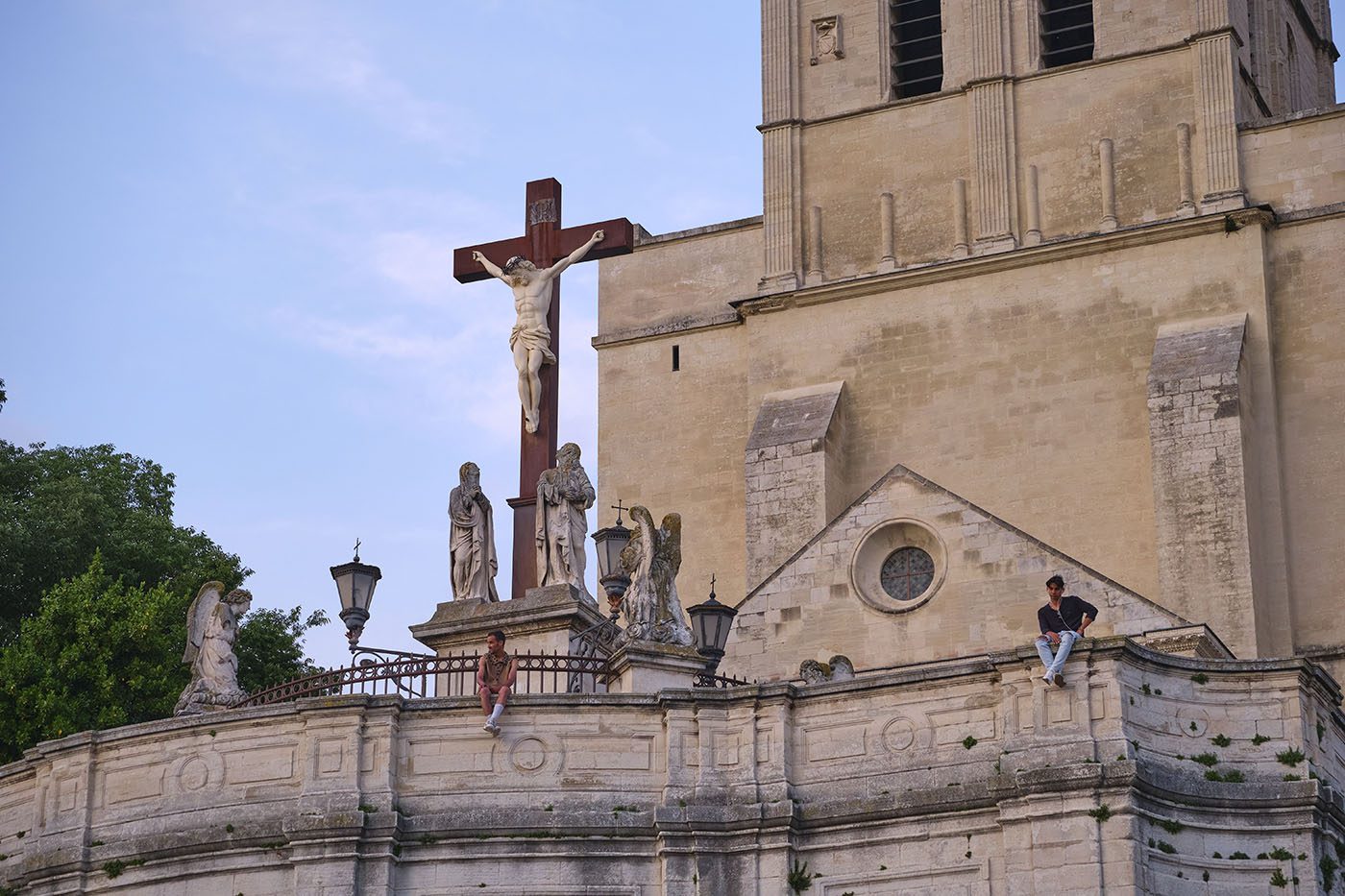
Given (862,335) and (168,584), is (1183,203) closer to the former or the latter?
(862,335)

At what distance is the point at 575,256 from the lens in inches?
1281

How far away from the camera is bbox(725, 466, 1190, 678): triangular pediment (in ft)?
108

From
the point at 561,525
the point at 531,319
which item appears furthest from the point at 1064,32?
the point at 561,525

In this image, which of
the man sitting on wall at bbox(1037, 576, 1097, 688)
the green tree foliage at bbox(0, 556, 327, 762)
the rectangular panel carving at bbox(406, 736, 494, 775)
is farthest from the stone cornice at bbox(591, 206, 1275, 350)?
the rectangular panel carving at bbox(406, 736, 494, 775)

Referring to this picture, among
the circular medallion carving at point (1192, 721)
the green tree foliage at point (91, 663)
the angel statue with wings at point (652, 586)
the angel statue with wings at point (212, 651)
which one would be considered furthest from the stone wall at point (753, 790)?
the green tree foliage at point (91, 663)

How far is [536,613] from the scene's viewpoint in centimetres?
2989

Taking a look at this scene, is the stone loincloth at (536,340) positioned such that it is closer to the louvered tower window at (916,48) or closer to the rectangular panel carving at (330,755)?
the rectangular panel carving at (330,755)

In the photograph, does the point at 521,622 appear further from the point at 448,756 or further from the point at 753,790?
the point at 753,790

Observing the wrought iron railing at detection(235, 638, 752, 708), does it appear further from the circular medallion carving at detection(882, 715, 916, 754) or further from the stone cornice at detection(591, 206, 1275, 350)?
the stone cornice at detection(591, 206, 1275, 350)

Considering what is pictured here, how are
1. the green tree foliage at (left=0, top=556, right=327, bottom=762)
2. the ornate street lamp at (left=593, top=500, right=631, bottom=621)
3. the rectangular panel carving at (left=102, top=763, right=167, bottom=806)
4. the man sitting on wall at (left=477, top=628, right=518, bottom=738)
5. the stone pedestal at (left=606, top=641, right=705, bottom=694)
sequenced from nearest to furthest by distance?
the man sitting on wall at (left=477, top=628, right=518, bottom=738)
the rectangular panel carving at (left=102, top=763, right=167, bottom=806)
the stone pedestal at (left=606, top=641, right=705, bottom=694)
the ornate street lamp at (left=593, top=500, right=631, bottom=621)
the green tree foliage at (left=0, top=556, right=327, bottom=762)

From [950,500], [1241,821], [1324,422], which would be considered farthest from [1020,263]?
[1241,821]

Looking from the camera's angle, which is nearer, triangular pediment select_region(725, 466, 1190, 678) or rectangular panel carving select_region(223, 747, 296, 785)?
rectangular panel carving select_region(223, 747, 296, 785)

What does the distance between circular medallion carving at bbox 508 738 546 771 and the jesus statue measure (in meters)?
5.96

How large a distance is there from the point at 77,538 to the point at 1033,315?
15418 mm
